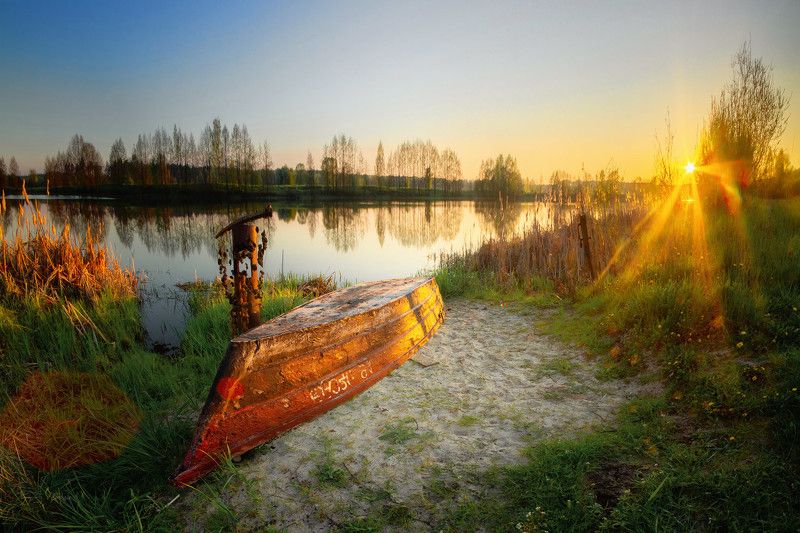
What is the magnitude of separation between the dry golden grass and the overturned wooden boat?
5.03 metres

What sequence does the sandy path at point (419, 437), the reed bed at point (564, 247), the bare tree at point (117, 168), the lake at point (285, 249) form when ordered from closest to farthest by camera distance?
the sandy path at point (419, 437) → the reed bed at point (564, 247) → the lake at point (285, 249) → the bare tree at point (117, 168)

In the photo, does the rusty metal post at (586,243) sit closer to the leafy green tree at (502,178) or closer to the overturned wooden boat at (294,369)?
the overturned wooden boat at (294,369)

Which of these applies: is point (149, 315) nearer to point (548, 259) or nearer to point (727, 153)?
point (548, 259)

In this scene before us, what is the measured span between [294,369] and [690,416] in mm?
3348

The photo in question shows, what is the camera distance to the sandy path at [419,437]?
2850 mm

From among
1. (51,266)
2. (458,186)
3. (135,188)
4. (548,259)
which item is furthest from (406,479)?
(458,186)

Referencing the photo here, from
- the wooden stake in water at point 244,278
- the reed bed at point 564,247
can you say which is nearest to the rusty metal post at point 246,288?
the wooden stake in water at point 244,278

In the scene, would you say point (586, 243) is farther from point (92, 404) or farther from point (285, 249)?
point (285, 249)

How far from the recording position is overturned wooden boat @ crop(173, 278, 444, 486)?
3.19m

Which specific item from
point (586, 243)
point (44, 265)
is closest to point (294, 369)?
point (586, 243)

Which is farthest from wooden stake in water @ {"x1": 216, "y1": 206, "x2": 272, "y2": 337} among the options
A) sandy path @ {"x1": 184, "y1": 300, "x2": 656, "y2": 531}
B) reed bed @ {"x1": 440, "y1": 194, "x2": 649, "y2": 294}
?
reed bed @ {"x1": 440, "y1": 194, "x2": 649, "y2": 294}

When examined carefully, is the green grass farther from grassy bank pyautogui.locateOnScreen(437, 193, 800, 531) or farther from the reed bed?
the reed bed

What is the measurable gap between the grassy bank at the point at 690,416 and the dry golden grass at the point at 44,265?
7.69 metres

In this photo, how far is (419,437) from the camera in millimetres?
3635
